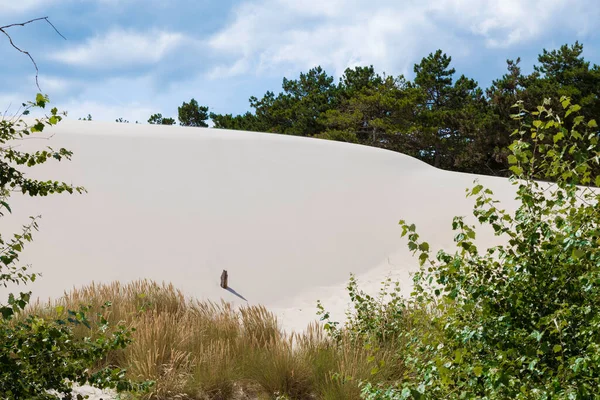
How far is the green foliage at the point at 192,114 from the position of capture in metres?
33.7

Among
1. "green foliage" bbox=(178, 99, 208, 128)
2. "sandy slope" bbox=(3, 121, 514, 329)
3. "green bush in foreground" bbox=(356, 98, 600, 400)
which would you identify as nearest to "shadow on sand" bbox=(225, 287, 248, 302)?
"sandy slope" bbox=(3, 121, 514, 329)

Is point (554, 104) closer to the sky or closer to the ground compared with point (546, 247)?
closer to the sky

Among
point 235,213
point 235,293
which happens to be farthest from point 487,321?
point 235,213

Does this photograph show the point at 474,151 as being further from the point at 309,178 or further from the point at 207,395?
the point at 207,395

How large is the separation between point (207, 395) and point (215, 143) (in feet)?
32.3

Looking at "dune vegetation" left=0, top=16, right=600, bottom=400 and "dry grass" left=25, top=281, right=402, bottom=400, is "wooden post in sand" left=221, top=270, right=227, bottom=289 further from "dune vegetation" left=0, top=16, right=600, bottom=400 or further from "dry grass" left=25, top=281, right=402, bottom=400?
"dune vegetation" left=0, top=16, right=600, bottom=400

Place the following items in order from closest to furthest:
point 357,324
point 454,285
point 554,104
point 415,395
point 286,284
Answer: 1. point 415,395
2. point 454,285
3. point 357,324
4. point 286,284
5. point 554,104

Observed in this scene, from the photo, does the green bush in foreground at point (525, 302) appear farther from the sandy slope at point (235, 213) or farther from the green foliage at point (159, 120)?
the green foliage at point (159, 120)

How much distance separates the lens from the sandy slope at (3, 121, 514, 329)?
8734 mm

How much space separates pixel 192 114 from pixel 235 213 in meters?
24.6

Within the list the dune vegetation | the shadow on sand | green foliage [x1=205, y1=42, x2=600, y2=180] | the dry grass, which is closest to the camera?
the dune vegetation

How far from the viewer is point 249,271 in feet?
29.8

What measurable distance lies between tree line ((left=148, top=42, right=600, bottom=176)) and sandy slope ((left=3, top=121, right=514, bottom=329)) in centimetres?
915

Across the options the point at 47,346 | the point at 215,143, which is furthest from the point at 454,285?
the point at 215,143
